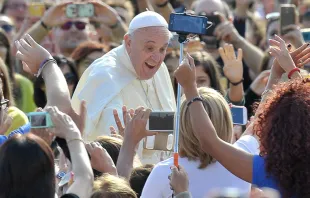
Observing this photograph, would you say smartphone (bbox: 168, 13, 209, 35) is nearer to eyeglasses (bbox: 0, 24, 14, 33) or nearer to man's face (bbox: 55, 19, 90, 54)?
man's face (bbox: 55, 19, 90, 54)

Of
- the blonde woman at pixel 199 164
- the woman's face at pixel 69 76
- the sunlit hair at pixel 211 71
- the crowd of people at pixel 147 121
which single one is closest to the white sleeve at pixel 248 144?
the crowd of people at pixel 147 121

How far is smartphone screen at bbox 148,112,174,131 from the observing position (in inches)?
216

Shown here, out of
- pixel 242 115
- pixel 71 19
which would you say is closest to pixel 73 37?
pixel 71 19

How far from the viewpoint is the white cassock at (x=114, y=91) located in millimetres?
6855

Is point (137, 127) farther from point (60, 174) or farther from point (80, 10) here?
point (80, 10)

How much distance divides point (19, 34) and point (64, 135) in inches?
243

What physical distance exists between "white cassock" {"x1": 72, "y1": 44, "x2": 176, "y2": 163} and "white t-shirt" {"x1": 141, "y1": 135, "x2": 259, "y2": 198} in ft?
6.81

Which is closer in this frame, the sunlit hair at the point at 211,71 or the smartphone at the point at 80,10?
the sunlit hair at the point at 211,71

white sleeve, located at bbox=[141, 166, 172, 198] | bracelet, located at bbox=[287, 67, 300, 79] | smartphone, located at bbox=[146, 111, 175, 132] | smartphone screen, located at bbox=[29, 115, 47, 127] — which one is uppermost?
bracelet, located at bbox=[287, 67, 300, 79]

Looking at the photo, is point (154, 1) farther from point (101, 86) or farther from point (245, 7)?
point (101, 86)

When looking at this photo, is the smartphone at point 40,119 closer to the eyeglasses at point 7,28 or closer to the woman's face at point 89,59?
the woman's face at point 89,59

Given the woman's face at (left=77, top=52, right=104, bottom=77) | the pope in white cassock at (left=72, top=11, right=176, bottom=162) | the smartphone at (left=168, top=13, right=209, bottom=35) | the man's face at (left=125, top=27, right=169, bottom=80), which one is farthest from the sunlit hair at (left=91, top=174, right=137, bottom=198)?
the woman's face at (left=77, top=52, right=104, bottom=77)

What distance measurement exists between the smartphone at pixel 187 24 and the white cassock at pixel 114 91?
2.31 metres

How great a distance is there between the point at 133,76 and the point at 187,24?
267 cm
